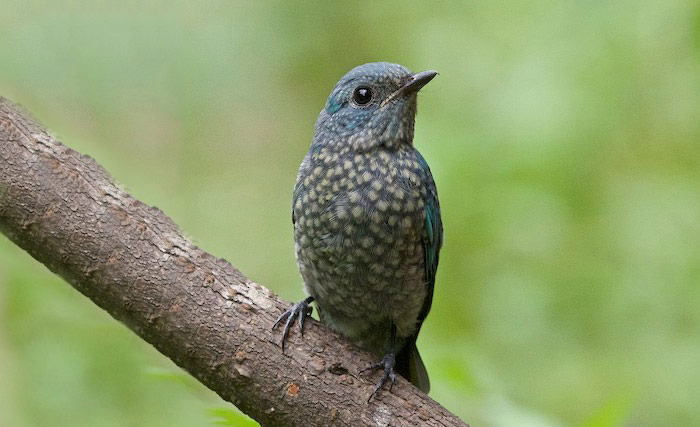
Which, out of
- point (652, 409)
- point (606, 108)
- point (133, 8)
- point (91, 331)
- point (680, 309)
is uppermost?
point (606, 108)

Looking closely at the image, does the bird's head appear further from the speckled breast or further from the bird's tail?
the bird's tail

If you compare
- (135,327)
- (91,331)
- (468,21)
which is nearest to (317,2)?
(468,21)

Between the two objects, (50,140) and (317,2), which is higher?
(317,2)

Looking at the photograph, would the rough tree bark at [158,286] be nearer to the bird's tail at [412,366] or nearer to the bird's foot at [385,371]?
the bird's foot at [385,371]

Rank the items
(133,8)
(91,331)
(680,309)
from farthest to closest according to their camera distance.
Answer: (133,8) < (680,309) < (91,331)

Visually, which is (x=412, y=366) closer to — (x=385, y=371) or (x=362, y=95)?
(x=385, y=371)

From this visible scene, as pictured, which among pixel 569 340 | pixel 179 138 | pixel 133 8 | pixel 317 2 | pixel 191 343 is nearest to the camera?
pixel 191 343

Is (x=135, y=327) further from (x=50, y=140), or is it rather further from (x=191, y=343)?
(x=50, y=140)
